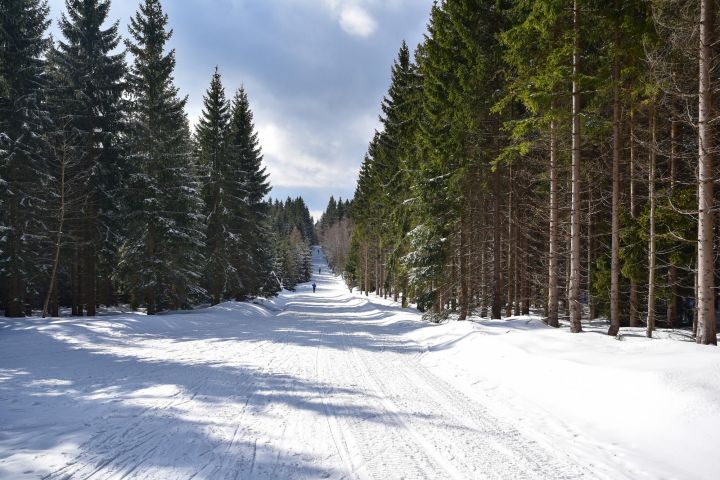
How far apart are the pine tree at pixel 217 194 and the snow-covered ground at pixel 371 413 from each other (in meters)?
17.1

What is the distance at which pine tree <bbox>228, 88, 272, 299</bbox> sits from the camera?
1132 inches

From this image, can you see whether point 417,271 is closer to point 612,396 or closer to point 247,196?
point 612,396

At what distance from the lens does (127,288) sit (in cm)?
2025

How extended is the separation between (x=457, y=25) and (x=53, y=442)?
1654cm

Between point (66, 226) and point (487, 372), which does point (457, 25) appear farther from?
point (66, 226)

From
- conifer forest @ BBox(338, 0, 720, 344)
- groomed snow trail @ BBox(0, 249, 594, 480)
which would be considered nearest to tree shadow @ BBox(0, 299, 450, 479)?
groomed snow trail @ BBox(0, 249, 594, 480)

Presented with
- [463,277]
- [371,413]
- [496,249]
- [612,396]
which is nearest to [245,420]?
[371,413]

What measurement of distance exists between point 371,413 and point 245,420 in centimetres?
189

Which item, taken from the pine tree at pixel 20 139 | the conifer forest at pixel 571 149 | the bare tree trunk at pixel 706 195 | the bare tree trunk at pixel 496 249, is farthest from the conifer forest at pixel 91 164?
the bare tree trunk at pixel 706 195

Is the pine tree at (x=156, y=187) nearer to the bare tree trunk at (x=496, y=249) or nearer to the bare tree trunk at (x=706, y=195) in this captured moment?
the bare tree trunk at (x=496, y=249)

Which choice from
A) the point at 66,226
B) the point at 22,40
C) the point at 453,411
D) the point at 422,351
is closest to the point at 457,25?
the point at 422,351

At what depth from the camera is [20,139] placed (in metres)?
16.8

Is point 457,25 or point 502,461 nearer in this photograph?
point 502,461

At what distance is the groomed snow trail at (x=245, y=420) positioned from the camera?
4.10 metres
